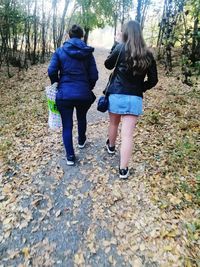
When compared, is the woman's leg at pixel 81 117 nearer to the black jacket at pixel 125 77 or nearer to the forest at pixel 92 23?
the black jacket at pixel 125 77

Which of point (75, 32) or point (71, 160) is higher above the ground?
point (75, 32)

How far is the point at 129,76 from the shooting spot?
14.1 feet

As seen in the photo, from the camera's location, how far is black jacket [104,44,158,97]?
4203 millimetres

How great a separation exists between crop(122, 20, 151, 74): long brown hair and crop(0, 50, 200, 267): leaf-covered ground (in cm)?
201

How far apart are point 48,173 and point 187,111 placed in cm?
462

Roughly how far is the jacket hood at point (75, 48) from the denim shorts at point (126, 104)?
811 millimetres

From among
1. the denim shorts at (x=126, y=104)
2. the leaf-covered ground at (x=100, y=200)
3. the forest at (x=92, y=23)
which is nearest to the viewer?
the leaf-covered ground at (x=100, y=200)

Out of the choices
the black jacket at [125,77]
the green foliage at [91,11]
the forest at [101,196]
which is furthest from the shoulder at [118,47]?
the green foliage at [91,11]

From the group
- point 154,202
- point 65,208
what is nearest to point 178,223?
point 154,202

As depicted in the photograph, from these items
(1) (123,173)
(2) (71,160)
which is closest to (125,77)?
(1) (123,173)

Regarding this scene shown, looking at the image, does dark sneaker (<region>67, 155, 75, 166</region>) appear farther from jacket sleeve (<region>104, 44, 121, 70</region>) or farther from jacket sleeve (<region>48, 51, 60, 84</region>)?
jacket sleeve (<region>104, 44, 121, 70</region>)

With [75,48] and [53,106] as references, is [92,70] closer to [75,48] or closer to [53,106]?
[75,48]

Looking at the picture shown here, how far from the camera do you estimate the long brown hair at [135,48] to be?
13.3 feet

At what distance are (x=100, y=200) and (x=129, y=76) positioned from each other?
196 cm
